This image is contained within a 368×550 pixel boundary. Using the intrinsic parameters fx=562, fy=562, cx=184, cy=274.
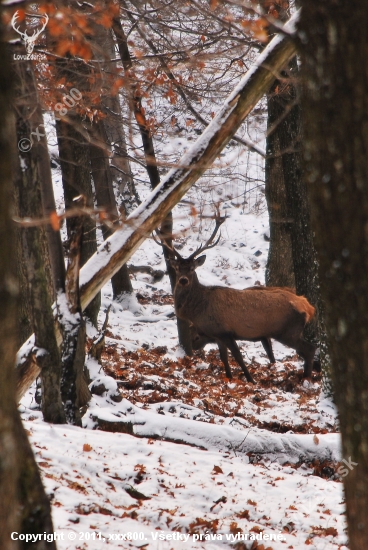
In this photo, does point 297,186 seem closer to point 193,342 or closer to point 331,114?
point 193,342

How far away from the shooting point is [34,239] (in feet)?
17.4

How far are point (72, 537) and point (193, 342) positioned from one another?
29.5 feet

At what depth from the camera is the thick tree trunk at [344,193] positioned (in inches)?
83.8

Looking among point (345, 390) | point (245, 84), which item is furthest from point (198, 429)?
point (345, 390)

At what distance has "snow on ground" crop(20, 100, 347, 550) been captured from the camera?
14.6 feet

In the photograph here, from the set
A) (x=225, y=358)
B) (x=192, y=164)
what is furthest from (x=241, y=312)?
(x=192, y=164)

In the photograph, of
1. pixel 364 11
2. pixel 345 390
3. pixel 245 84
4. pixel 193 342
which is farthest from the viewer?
pixel 193 342

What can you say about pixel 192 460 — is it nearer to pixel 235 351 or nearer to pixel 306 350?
pixel 235 351

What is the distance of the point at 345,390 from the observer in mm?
2291

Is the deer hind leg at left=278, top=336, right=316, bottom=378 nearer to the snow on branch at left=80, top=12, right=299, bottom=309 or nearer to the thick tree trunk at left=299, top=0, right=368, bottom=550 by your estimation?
the snow on branch at left=80, top=12, right=299, bottom=309

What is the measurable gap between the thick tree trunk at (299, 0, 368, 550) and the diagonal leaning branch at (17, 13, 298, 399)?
11.0ft

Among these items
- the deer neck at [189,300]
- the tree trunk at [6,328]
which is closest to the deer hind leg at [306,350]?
the deer neck at [189,300]

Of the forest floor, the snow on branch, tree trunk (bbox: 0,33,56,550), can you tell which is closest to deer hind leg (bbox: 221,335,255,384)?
the forest floor

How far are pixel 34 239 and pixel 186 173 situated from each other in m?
1.76
